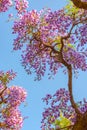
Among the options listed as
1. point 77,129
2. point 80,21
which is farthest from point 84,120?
point 80,21

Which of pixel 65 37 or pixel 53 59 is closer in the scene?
pixel 65 37

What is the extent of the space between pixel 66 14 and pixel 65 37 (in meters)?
1.34

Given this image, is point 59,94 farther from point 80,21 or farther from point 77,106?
point 80,21

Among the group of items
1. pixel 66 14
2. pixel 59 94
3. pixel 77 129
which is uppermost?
pixel 66 14

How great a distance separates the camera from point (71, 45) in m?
21.2

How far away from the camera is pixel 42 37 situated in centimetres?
2030

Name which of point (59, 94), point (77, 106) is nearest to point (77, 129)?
point (77, 106)

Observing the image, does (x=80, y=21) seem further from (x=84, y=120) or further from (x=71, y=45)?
(x=84, y=120)

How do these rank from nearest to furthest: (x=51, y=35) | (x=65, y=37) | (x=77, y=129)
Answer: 1. (x=77, y=129)
2. (x=65, y=37)
3. (x=51, y=35)

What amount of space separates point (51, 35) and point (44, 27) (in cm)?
64

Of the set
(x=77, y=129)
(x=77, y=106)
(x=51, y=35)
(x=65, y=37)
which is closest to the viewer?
(x=77, y=129)

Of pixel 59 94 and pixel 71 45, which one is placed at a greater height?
pixel 71 45

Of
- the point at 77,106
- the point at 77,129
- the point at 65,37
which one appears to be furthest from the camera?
the point at 65,37

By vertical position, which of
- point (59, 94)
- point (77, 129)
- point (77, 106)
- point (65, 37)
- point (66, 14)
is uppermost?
point (66, 14)
